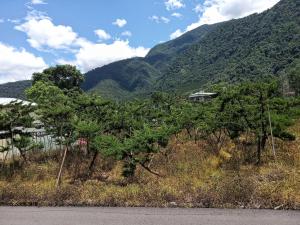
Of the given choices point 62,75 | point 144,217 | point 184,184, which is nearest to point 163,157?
point 184,184

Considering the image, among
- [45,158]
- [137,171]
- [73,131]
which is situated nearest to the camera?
[137,171]

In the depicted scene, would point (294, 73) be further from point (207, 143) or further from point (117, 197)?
point (117, 197)

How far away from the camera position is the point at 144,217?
820 cm

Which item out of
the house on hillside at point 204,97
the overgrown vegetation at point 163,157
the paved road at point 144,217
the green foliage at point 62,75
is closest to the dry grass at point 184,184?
the overgrown vegetation at point 163,157

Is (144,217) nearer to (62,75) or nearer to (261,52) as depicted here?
(62,75)

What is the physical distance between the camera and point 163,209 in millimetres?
8703

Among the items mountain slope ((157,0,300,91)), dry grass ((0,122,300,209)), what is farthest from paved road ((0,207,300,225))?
mountain slope ((157,0,300,91))

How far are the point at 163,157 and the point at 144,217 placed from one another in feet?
17.0

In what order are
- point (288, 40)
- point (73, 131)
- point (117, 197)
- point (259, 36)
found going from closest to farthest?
point (117, 197), point (73, 131), point (288, 40), point (259, 36)

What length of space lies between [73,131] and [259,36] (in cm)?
17256

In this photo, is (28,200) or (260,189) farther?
(28,200)

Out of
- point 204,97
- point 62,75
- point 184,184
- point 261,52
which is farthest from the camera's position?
point 261,52

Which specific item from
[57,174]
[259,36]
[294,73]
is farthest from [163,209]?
[259,36]

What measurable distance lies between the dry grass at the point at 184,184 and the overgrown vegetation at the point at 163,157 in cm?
2
